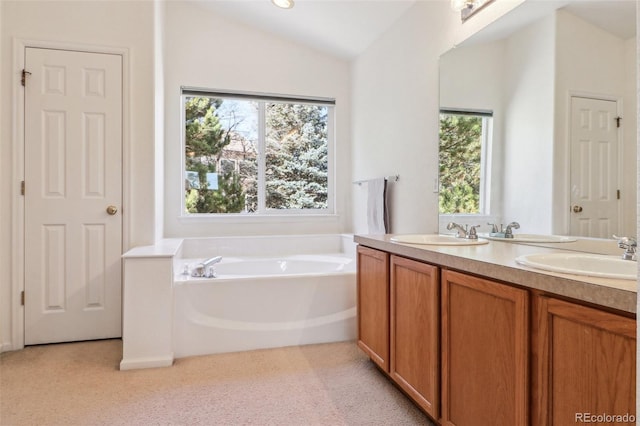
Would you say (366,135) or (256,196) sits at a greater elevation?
(366,135)

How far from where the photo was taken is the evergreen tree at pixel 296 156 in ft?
12.2

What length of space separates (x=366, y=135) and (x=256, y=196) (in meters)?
1.22

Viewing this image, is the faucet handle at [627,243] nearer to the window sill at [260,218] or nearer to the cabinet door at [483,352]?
the cabinet door at [483,352]

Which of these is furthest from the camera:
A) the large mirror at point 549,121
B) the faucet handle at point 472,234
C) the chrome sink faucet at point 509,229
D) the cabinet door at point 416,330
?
the faucet handle at point 472,234

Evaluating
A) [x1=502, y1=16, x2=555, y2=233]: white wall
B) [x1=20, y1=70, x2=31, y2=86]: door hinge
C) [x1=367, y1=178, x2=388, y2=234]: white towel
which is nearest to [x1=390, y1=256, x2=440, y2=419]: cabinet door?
[x1=502, y1=16, x2=555, y2=233]: white wall

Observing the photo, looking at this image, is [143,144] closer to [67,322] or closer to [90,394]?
[67,322]

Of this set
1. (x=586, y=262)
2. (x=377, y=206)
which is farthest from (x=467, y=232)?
(x=377, y=206)

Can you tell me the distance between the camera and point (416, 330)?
60.3 inches

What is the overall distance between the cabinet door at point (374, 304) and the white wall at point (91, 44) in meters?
1.56

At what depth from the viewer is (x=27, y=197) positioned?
241 centimetres

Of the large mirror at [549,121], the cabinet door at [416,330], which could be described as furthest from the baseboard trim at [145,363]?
the large mirror at [549,121]

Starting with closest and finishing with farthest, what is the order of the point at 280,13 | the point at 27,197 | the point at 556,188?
1. the point at 556,188
2. the point at 27,197
3. the point at 280,13

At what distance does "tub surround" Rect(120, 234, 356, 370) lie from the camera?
2109 millimetres

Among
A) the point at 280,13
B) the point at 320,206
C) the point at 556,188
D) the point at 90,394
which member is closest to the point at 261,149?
the point at 320,206
